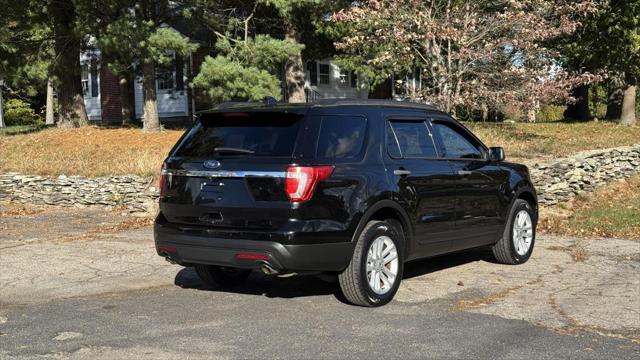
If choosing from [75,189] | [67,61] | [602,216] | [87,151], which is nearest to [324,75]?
[67,61]

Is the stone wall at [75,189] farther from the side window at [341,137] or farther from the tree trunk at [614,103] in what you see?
the tree trunk at [614,103]

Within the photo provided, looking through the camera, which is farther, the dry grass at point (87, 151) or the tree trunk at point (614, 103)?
the tree trunk at point (614, 103)

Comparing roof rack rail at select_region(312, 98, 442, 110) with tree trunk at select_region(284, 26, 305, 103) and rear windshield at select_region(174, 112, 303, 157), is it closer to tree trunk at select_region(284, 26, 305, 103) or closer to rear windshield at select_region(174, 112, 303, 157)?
rear windshield at select_region(174, 112, 303, 157)

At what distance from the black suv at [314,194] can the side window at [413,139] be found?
0.01 meters

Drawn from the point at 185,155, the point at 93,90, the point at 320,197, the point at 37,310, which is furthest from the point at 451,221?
the point at 93,90

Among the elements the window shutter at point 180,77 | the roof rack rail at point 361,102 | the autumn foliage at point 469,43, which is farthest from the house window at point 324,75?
the roof rack rail at point 361,102

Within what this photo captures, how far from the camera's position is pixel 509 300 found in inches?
263

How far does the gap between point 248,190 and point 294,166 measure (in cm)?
45

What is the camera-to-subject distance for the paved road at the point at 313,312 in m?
5.18

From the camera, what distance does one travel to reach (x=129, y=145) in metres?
18.1

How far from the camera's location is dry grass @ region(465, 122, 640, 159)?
16.2m

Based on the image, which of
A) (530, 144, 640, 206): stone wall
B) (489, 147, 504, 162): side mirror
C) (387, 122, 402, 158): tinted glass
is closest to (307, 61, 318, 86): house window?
(530, 144, 640, 206): stone wall

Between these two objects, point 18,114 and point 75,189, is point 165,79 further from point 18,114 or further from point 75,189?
point 18,114

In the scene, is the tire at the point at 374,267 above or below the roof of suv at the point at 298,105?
below
